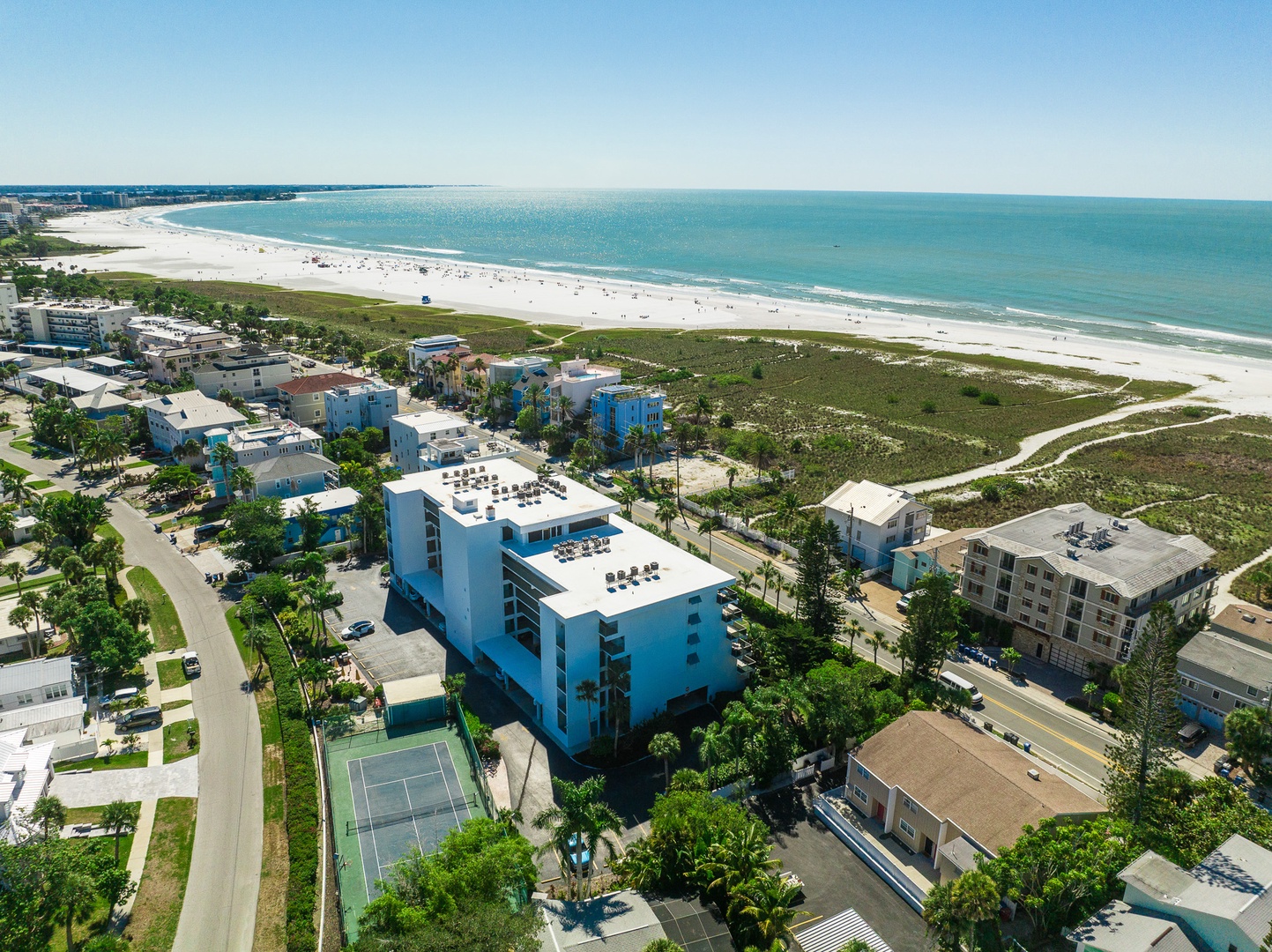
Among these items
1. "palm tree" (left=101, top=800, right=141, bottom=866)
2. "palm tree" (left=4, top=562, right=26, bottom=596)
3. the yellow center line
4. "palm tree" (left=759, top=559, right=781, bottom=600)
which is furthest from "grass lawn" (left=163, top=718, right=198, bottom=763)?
the yellow center line

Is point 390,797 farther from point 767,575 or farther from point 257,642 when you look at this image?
point 767,575

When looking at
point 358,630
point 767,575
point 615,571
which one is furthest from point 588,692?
point 358,630

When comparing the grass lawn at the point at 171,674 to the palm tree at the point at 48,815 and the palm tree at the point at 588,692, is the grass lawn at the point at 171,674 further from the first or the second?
the palm tree at the point at 588,692

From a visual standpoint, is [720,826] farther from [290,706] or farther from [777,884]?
[290,706]

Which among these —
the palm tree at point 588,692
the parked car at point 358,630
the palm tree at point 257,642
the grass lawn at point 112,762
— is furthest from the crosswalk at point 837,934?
the palm tree at point 257,642

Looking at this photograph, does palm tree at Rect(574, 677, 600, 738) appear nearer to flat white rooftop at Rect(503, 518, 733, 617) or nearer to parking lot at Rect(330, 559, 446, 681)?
flat white rooftop at Rect(503, 518, 733, 617)

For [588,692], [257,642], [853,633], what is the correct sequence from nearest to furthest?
1. [588,692]
2. [853,633]
3. [257,642]
